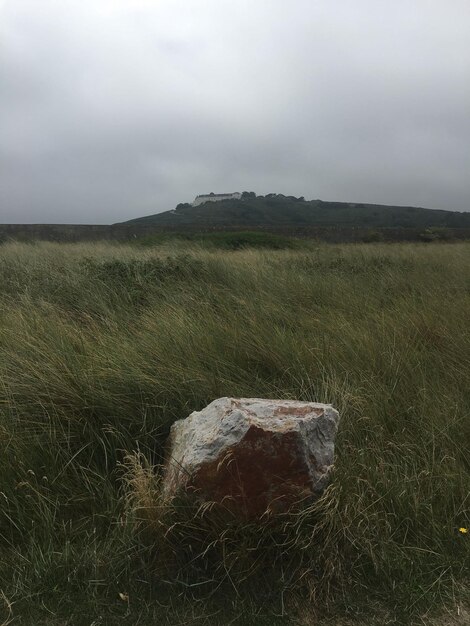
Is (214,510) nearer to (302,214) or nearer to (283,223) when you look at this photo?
(283,223)

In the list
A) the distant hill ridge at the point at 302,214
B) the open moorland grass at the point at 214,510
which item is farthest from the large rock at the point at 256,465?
the distant hill ridge at the point at 302,214

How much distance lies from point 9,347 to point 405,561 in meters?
3.12

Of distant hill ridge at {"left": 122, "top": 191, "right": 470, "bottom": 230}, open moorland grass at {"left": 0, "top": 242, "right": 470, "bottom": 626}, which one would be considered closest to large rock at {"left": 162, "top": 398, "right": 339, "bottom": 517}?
open moorland grass at {"left": 0, "top": 242, "right": 470, "bottom": 626}

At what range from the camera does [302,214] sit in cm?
6638

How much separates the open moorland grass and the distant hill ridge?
155 ft

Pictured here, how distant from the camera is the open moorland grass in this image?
198cm

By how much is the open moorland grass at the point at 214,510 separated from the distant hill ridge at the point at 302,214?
47187mm

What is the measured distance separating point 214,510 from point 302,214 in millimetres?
66620

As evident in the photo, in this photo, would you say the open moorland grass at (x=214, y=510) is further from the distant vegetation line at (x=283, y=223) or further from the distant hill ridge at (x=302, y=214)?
the distant hill ridge at (x=302, y=214)

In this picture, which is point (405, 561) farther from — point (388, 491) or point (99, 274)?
point (99, 274)

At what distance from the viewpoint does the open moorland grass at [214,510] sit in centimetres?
198

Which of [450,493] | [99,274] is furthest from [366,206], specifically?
[450,493]

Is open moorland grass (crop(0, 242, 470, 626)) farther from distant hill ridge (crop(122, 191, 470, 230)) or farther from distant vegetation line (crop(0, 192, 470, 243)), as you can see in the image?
distant hill ridge (crop(122, 191, 470, 230))

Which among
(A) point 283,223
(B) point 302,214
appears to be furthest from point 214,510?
(B) point 302,214
